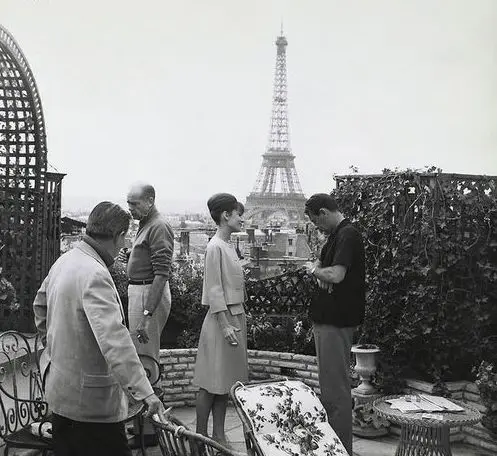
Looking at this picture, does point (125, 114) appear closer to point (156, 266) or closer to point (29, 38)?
point (29, 38)

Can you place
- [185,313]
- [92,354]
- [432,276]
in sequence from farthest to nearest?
[185,313], [432,276], [92,354]

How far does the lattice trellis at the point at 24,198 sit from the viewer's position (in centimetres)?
690

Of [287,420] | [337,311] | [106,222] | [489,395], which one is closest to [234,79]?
[489,395]

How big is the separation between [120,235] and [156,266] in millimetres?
1385

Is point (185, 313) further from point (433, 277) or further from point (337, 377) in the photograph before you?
point (337, 377)

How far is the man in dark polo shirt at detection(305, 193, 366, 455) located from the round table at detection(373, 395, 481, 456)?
9.3 inches

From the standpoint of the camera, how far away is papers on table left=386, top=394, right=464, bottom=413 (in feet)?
11.8

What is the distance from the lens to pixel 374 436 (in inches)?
182

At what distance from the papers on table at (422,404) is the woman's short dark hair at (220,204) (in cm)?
139

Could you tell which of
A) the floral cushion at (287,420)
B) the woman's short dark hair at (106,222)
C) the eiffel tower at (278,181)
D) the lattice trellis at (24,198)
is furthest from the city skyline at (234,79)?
the eiffel tower at (278,181)

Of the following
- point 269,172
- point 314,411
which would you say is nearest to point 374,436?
point 314,411

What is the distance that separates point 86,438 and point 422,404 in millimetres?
1982

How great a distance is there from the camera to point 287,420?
2926 mm

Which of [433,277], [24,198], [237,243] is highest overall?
[24,198]
